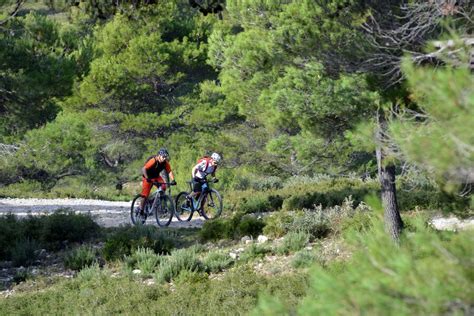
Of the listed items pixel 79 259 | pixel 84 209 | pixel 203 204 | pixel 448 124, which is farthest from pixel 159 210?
pixel 448 124

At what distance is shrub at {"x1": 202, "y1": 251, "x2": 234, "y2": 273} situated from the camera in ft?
31.4

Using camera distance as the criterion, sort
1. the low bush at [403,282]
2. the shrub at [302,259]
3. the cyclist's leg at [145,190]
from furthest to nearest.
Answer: the cyclist's leg at [145,190], the shrub at [302,259], the low bush at [403,282]

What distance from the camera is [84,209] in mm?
18609

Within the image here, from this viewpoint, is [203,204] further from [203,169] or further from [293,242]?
[293,242]

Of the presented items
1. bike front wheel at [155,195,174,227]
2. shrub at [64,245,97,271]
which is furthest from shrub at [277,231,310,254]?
bike front wheel at [155,195,174,227]

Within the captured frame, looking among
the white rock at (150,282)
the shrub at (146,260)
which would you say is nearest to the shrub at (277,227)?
the shrub at (146,260)

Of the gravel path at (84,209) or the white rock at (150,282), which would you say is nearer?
the white rock at (150,282)

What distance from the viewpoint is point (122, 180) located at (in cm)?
3634

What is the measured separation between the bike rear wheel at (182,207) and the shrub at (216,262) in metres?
4.44

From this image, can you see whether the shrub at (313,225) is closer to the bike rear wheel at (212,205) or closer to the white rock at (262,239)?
A: the white rock at (262,239)

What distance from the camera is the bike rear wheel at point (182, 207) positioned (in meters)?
14.4

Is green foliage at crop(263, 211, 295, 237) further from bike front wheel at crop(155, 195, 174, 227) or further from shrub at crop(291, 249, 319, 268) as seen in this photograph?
bike front wheel at crop(155, 195, 174, 227)

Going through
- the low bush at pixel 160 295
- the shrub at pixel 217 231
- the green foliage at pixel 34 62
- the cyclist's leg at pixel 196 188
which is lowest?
the low bush at pixel 160 295

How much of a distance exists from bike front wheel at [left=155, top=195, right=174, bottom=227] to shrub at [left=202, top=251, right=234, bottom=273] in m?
3.70
